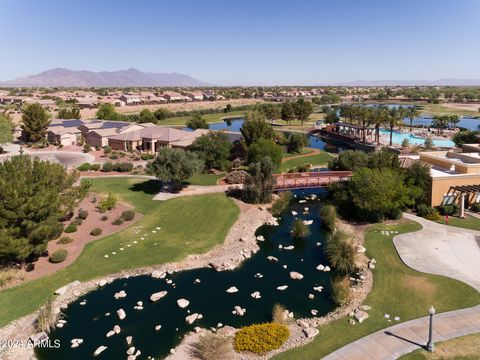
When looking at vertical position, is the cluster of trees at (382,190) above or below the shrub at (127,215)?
above

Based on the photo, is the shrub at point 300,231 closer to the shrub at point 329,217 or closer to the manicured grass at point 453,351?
the shrub at point 329,217

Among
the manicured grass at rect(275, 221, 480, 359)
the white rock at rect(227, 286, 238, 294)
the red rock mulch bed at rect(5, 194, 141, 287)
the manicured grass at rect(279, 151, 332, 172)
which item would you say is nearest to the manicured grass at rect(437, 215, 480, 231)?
the manicured grass at rect(275, 221, 480, 359)

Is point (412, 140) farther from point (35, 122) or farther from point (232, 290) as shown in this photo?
point (35, 122)

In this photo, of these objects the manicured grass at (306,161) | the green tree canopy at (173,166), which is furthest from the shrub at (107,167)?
the manicured grass at (306,161)

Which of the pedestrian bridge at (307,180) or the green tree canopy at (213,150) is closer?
the pedestrian bridge at (307,180)

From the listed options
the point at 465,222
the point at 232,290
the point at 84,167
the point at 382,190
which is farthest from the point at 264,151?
the point at 232,290

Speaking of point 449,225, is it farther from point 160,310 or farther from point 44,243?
point 44,243
